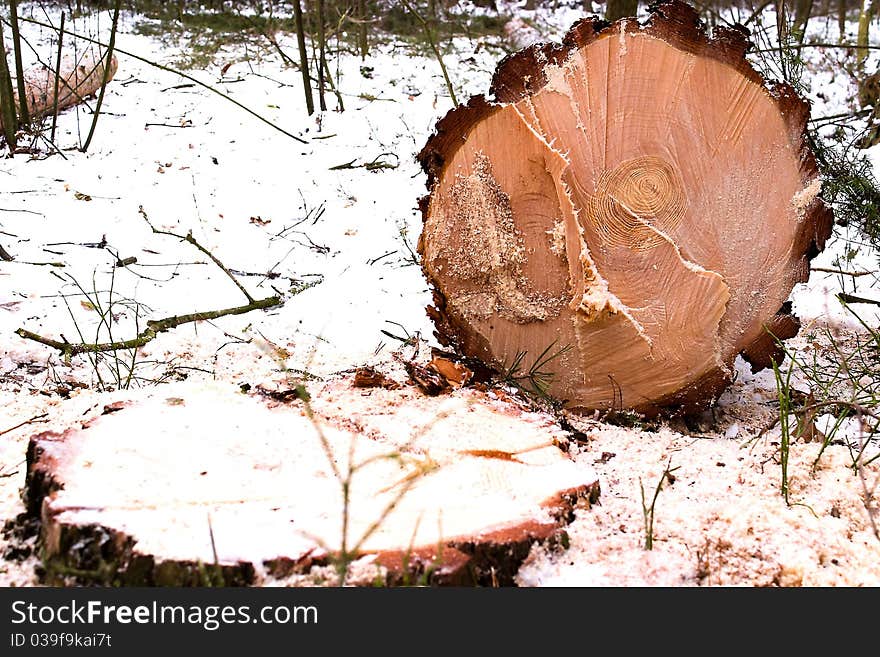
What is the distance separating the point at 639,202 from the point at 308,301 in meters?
1.54

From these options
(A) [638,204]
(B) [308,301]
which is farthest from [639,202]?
(B) [308,301]

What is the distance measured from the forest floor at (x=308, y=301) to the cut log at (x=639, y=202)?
257mm

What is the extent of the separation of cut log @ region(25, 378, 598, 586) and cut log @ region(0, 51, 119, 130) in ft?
15.3

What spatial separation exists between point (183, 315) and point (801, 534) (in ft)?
7.81

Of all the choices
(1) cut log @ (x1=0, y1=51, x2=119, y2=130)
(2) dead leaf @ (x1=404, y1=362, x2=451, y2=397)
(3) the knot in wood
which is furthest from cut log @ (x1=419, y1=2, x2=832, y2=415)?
(1) cut log @ (x1=0, y1=51, x2=119, y2=130)

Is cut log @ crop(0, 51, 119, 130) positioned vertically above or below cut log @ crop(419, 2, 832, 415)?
above

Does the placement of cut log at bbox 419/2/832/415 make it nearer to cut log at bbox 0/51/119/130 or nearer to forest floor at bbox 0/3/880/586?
forest floor at bbox 0/3/880/586

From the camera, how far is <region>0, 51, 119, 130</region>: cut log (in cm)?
572

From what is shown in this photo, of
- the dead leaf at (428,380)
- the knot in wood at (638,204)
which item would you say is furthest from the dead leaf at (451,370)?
the knot in wood at (638,204)

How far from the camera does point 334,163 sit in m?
5.10

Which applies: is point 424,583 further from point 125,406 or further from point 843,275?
point 843,275

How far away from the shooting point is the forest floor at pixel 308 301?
1511mm

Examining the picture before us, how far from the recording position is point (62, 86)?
19.7 feet

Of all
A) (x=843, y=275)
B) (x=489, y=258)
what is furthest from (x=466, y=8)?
(x=489, y=258)
